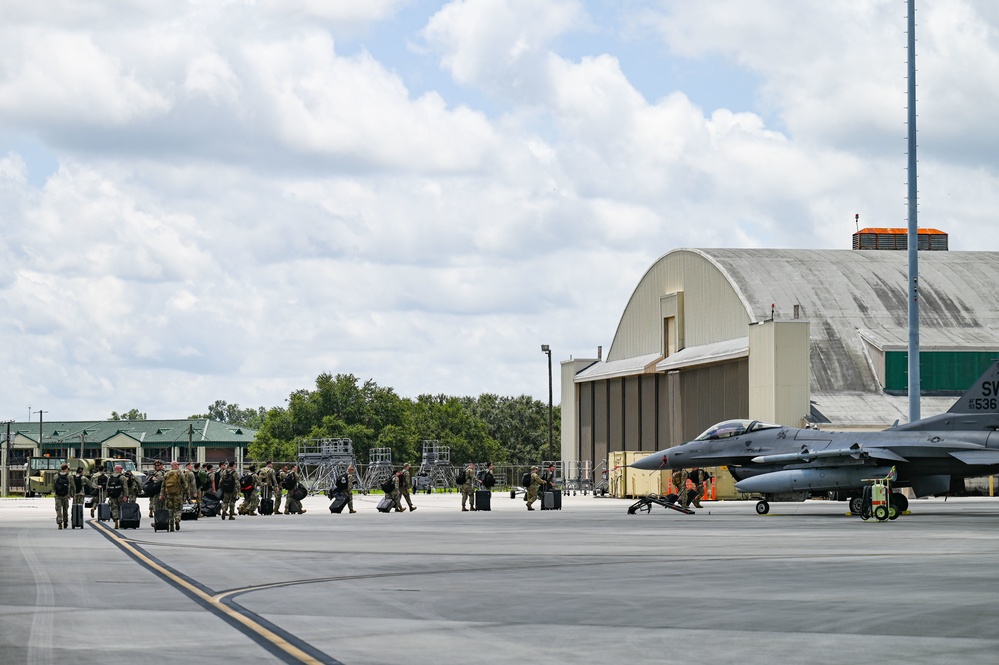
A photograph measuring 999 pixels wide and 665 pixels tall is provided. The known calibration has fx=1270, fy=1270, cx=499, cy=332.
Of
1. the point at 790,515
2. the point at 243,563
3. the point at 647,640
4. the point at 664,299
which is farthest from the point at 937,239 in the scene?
the point at 647,640

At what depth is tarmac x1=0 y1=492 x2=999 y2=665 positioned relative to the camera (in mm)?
9672

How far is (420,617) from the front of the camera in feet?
38.3

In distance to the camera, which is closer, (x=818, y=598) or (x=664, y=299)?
(x=818, y=598)

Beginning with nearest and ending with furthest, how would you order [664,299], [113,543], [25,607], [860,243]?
[25,607], [113,543], [664,299], [860,243]

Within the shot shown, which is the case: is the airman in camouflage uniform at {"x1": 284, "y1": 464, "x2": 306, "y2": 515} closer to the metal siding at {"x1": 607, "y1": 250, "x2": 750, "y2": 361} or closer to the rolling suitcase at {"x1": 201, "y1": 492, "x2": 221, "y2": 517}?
the rolling suitcase at {"x1": 201, "y1": 492, "x2": 221, "y2": 517}

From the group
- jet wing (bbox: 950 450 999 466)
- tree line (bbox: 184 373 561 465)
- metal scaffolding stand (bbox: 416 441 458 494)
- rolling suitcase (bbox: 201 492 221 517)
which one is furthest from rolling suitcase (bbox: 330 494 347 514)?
tree line (bbox: 184 373 561 465)

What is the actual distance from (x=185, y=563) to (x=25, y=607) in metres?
5.65

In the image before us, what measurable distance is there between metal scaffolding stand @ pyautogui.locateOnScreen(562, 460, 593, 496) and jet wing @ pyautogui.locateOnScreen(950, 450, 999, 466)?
33.4 metres

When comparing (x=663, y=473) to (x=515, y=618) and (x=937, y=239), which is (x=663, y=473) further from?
(x=515, y=618)

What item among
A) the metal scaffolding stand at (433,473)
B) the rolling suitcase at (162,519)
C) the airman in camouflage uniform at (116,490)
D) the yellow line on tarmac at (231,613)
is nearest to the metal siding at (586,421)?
the metal scaffolding stand at (433,473)

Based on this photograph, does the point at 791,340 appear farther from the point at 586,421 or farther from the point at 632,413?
the point at 586,421

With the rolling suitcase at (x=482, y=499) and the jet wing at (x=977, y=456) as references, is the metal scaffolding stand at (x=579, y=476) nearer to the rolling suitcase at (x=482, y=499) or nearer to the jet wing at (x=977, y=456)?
the rolling suitcase at (x=482, y=499)

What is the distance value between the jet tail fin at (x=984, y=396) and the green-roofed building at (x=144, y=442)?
11375 cm

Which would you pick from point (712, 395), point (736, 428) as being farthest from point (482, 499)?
point (712, 395)
